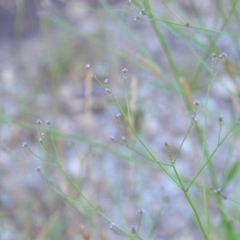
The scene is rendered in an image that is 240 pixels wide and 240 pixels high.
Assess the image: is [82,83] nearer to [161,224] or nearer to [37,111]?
[37,111]

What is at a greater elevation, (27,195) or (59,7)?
(59,7)

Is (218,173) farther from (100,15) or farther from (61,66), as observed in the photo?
(100,15)

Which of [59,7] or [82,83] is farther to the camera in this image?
[59,7]

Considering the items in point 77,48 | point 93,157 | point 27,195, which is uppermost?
point 77,48

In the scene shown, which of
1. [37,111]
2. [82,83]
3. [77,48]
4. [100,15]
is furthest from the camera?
[100,15]

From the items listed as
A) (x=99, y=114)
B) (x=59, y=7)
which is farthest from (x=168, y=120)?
(x=59, y=7)

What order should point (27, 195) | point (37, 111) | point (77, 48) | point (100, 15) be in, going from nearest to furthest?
point (27, 195), point (37, 111), point (77, 48), point (100, 15)

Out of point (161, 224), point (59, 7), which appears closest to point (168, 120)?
point (161, 224)
